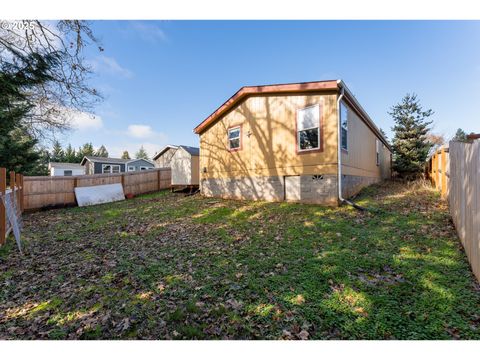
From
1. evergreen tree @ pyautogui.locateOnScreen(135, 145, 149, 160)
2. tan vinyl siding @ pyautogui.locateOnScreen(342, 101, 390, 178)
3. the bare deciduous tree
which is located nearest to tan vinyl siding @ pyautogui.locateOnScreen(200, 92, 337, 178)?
tan vinyl siding @ pyautogui.locateOnScreen(342, 101, 390, 178)

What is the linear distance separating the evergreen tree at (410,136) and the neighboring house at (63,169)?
39780mm

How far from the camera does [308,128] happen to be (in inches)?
338

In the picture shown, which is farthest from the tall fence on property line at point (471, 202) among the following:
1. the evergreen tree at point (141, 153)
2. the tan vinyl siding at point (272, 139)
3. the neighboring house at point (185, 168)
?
the evergreen tree at point (141, 153)

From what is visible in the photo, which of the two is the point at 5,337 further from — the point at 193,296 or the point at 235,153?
the point at 235,153

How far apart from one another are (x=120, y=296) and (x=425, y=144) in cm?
2274

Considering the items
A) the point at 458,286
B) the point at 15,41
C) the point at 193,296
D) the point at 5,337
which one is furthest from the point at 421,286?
the point at 15,41

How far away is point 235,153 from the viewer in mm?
11047

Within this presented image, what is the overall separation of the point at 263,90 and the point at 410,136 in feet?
51.6

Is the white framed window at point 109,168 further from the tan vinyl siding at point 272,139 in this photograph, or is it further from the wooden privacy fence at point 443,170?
the wooden privacy fence at point 443,170

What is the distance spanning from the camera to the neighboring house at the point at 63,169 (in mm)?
31625

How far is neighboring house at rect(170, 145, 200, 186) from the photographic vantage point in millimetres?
15531

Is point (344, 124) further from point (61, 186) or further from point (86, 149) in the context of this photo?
point (86, 149)

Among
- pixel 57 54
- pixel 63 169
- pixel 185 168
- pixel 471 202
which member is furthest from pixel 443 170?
pixel 63 169

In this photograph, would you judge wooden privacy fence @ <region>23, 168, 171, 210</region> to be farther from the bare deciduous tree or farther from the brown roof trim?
the brown roof trim
